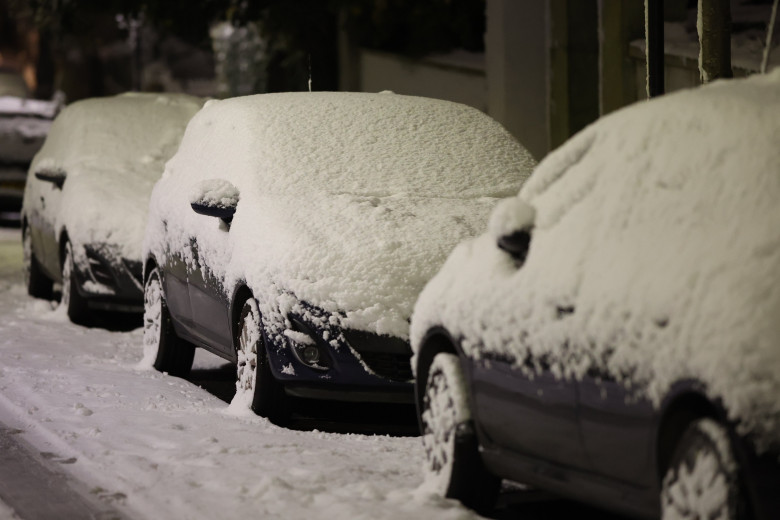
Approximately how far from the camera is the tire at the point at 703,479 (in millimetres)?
4961

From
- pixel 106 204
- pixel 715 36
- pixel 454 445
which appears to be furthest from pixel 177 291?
pixel 454 445

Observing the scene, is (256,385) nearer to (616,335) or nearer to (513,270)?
(513,270)

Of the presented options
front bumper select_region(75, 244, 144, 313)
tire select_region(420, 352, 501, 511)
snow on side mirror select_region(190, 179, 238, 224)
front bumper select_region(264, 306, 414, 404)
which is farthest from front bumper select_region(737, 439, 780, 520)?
front bumper select_region(75, 244, 144, 313)

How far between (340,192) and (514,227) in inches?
127

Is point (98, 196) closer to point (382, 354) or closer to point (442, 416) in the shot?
point (382, 354)

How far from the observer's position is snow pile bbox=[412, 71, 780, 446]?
16.1ft

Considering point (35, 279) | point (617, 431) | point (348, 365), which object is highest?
point (617, 431)

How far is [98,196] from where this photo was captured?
43.5ft

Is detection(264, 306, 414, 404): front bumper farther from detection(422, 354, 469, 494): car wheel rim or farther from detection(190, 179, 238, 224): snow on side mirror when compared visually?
detection(422, 354, 469, 494): car wheel rim

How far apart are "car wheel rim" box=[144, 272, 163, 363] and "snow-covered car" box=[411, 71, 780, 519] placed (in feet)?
13.7

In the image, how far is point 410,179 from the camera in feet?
31.4

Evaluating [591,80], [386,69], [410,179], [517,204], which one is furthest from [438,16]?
[517,204]

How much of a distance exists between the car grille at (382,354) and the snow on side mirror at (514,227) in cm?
203

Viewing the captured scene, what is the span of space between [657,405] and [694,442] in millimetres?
191
